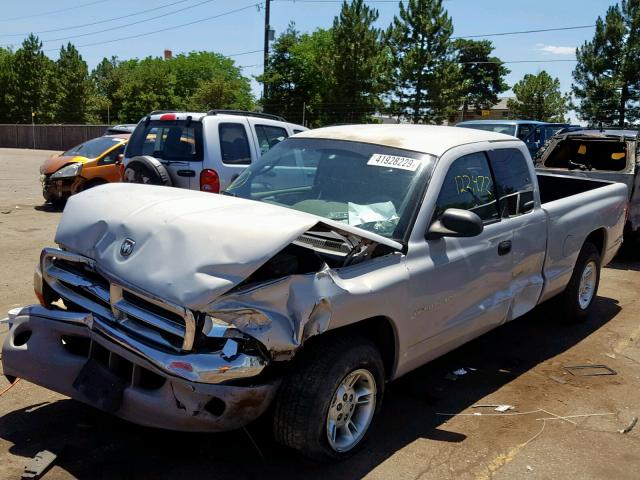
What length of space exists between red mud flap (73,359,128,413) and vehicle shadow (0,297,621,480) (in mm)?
428

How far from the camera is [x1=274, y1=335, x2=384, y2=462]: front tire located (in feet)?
10.5

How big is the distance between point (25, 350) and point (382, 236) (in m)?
2.12

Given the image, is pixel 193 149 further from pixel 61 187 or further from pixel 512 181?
pixel 61 187

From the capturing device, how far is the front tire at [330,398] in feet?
10.5

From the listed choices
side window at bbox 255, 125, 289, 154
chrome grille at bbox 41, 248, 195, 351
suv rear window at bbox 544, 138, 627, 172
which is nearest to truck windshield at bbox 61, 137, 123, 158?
side window at bbox 255, 125, 289, 154

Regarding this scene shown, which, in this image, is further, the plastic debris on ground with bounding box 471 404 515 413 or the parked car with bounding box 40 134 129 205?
the parked car with bounding box 40 134 129 205

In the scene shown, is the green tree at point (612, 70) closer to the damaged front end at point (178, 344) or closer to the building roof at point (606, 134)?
the building roof at point (606, 134)

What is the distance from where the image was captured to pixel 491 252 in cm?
445

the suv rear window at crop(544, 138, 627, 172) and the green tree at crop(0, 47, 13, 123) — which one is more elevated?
the green tree at crop(0, 47, 13, 123)

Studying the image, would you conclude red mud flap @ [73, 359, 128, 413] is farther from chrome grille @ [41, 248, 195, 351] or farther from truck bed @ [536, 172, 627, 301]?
truck bed @ [536, 172, 627, 301]

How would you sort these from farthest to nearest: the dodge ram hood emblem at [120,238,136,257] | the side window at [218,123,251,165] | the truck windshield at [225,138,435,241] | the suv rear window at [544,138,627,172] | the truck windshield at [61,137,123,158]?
the truck windshield at [61,137,123,158]
the suv rear window at [544,138,627,172]
the side window at [218,123,251,165]
the truck windshield at [225,138,435,241]
the dodge ram hood emblem at [120,238,136,257]

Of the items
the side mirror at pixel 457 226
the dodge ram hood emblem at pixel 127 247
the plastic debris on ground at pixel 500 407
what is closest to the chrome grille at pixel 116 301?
the dodge ram hood emblem at pixel 127 247

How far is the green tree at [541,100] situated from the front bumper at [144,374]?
4658 centimetres

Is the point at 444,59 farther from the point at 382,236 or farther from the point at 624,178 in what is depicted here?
the point at 382,236
